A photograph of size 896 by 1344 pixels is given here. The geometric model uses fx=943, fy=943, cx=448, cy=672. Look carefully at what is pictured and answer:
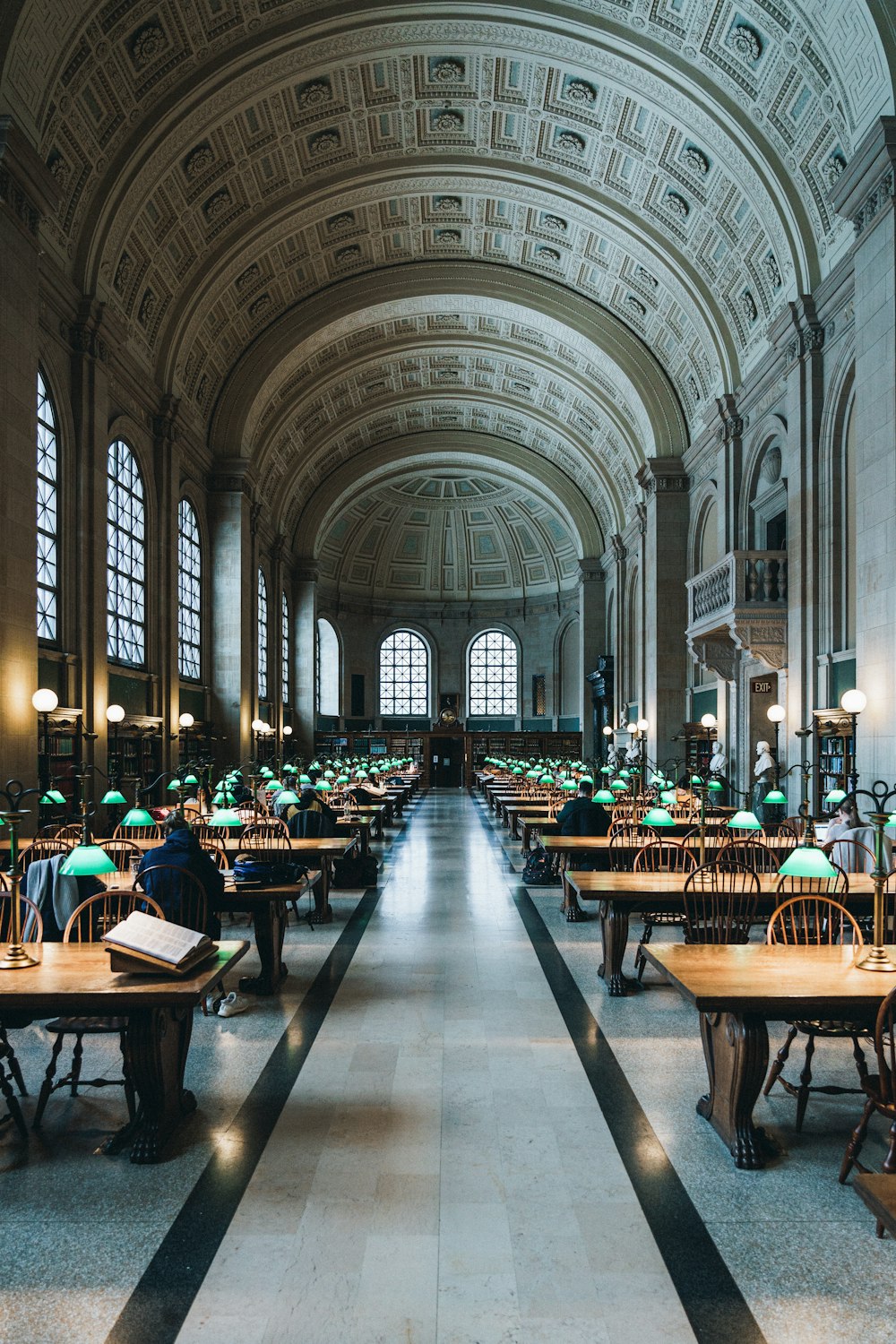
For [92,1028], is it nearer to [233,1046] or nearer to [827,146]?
[233,1046]

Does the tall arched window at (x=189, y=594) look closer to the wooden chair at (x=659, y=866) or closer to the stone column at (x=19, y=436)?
the stone column at (x=19, y=436)

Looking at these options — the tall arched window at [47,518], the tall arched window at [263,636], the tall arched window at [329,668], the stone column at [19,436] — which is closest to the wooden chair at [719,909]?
the stone column at [19,436]

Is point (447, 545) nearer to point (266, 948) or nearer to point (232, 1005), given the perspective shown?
point (266, 948)

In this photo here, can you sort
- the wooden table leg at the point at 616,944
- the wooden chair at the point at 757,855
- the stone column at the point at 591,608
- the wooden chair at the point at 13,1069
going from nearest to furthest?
the wooden chair at the point at 13,1069
the wooden table leg at the point at 616,944
the wooden chair at the point at 757,855
the stone column at the point at 591,608

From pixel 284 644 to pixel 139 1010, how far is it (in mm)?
29583

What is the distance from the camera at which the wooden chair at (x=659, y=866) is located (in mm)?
7696

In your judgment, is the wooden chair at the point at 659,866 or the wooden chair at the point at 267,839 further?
the wooden chair at the point at 267,839

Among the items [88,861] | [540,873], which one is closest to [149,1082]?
[88,861]

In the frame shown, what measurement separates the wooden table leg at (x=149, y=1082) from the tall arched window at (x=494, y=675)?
3887 cm

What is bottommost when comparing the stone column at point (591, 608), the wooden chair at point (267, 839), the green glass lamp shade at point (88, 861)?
the wooden chair at point (267, 839)

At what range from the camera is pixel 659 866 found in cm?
893

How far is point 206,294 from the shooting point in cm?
2039

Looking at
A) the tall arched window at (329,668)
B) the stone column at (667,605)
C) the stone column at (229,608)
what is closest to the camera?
the stone column at (229,608)

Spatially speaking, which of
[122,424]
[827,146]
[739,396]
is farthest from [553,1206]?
[739,396]
